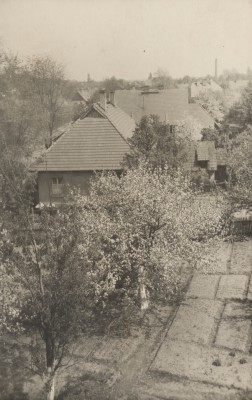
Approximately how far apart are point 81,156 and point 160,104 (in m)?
26.9

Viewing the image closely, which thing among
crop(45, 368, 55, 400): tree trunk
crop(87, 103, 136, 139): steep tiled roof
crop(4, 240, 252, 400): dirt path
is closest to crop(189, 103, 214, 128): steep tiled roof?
crop(87, 103, 136, 139): steep tiled roof

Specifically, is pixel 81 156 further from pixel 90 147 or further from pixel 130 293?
pixel 130 293

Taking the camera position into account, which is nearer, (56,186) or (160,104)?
(56,186)

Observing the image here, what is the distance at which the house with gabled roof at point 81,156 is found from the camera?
1234 inches

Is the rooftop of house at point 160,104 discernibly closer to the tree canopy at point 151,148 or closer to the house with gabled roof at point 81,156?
the house with gabled roof at point 81,156

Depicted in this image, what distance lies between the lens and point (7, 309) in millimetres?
13734

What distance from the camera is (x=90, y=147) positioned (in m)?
32.3

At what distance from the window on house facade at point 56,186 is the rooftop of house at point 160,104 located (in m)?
24.7

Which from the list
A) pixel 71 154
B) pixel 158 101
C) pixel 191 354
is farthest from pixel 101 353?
pixel 158 101

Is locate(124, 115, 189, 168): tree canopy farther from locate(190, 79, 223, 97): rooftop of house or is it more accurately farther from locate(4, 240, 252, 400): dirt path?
locate(190, 79, 223, 97): rooftop of house

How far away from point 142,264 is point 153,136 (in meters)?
10.0

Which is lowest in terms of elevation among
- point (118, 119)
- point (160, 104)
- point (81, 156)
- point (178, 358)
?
point (178, 358)

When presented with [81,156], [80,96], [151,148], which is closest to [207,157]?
[81,156]

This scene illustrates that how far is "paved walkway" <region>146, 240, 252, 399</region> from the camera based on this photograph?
→ 14852 mm
